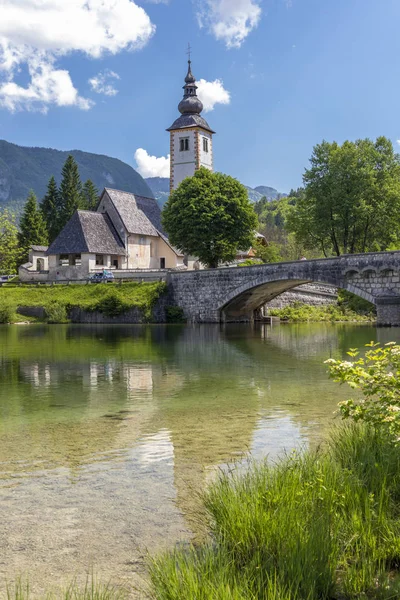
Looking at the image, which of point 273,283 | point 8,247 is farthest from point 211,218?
point 8,247

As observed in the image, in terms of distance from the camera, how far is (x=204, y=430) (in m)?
10.7

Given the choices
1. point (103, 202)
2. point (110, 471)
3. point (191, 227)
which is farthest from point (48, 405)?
point (103, 202)

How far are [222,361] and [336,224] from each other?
34252 mm

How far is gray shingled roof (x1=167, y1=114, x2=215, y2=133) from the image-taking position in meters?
73.8

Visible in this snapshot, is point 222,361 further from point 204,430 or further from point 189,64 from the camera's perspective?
point 189,64

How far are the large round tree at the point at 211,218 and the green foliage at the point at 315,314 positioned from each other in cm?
731

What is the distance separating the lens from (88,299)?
5281 centimetres

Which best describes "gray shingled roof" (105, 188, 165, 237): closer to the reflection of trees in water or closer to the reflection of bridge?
the reflection of bridge

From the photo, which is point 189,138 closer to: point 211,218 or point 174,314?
point 211,218

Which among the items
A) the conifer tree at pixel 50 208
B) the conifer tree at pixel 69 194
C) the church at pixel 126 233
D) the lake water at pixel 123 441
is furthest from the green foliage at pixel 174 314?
the conifer tree at pixel 50 208

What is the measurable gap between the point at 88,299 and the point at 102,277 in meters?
4.74

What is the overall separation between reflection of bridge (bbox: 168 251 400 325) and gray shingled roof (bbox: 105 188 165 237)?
701 inches

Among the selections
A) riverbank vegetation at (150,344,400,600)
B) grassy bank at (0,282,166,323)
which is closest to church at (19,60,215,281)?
grassy bank at (0,282,166,323)

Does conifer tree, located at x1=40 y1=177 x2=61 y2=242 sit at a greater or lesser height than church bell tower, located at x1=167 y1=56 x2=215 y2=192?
lesser
